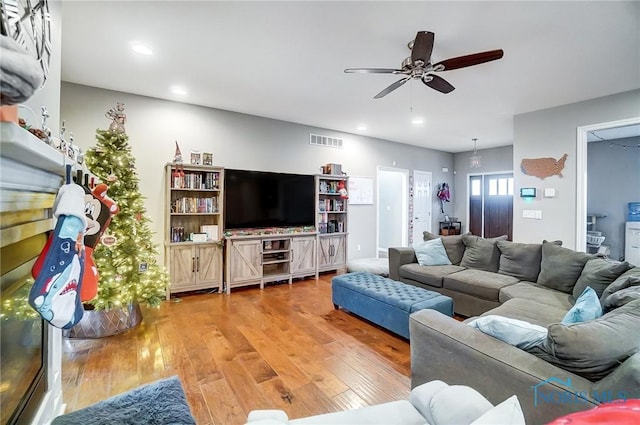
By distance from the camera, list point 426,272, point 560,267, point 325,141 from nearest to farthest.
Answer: point 560,267 → point 426,272 → point 325,141

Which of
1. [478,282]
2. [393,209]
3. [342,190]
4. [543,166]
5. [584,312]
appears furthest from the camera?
[393,209]

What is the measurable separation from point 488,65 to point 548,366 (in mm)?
2921

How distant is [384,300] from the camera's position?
2.78 meters

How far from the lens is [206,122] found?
4398 mm

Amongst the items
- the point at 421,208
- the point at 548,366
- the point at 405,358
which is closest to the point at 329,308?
the point at 405,358

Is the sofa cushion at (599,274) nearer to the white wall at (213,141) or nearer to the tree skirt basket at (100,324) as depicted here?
the white wall at (213,141)

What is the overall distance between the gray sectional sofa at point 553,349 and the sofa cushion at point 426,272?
0.61 m

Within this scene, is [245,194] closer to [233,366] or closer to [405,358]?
[233,366]

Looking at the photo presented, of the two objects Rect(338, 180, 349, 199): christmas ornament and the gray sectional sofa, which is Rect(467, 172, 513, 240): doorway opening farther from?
the gray sectional sofa

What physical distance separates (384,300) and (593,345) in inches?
67.2

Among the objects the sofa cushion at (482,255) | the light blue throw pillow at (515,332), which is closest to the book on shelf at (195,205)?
the sofa cushion at (482,255)

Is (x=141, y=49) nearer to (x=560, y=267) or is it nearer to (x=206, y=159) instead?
(x=206, y=159)

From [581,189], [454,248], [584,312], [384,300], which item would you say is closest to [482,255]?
[454,248]

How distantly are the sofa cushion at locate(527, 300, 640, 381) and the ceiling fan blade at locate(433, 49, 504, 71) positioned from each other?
1.88m
